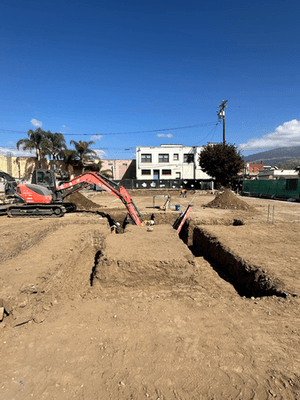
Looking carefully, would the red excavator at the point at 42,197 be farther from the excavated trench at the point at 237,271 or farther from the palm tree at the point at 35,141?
the palm tree at the point at 35,141

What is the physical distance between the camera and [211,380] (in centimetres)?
270

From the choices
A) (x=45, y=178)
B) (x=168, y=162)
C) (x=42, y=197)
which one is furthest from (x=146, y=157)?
(x=42, y=197)

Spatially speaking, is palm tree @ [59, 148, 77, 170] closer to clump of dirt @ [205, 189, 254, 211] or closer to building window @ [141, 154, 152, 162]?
building window @ [141, 154, 152, 162]

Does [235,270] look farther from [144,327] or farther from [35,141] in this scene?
[35,141]

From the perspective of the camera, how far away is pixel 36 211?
13539 millimetres

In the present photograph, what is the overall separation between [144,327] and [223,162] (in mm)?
34145

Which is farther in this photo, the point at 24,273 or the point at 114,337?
the point at 24,273

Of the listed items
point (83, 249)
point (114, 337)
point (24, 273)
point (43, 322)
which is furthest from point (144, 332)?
point (83, 249)

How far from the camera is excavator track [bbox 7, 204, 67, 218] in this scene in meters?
13.5

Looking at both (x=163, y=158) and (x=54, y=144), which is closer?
(x=54, y=144)

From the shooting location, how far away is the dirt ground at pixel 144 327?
2676mm

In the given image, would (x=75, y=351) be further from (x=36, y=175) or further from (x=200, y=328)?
(x=36, y=175)

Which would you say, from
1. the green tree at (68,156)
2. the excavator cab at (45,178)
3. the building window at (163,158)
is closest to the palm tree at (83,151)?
the green tree at (68,156)

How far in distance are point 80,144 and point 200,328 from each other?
147 ft
